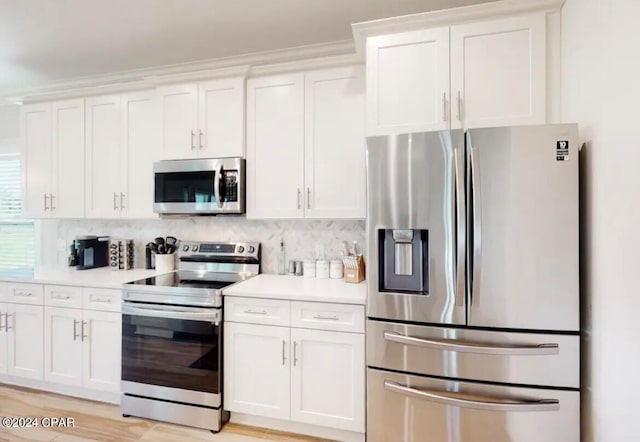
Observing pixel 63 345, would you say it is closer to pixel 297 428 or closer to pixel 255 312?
pixel 255 312

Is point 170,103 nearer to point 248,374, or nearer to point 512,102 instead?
point 248,374

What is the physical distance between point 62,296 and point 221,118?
1830 mm

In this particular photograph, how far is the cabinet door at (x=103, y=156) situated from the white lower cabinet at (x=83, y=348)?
0.89 meters

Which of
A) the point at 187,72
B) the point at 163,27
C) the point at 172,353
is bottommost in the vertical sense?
the point at 172,353

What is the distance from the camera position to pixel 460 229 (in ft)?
5.30

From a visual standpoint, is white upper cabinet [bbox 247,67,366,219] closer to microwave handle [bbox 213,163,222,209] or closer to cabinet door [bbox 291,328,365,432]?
microwave handle [bbox 213,163,222,209]

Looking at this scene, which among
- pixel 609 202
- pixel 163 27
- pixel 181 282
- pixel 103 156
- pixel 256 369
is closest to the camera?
pixel 609 202

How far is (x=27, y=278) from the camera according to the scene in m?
2.57

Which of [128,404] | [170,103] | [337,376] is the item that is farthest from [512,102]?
[128,404]

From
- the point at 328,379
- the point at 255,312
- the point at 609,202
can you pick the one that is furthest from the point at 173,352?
the point at 609,202

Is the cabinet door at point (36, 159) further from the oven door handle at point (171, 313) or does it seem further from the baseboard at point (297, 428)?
the baseboard at point (297, 428)

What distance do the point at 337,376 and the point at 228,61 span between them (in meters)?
2.63

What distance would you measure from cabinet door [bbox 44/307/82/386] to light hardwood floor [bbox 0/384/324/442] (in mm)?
196

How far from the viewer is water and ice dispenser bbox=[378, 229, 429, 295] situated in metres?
1.71
